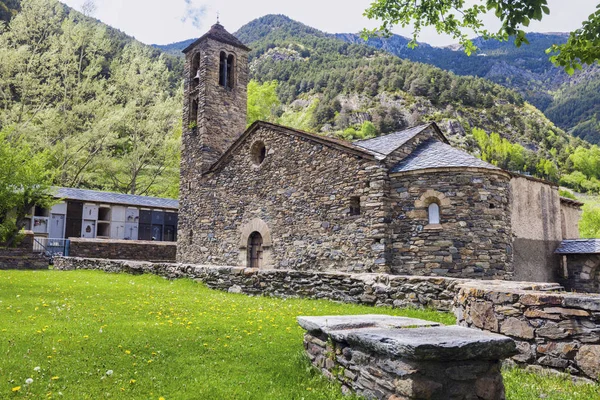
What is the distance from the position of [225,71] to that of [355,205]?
11295 millimetres

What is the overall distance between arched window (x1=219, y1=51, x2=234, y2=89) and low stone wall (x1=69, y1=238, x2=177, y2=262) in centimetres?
942

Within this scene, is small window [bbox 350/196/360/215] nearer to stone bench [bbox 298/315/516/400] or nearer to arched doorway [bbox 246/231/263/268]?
arched doorway [bbox 246/231/263/268]

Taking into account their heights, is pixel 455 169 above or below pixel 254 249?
above

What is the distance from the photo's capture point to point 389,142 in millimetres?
14008

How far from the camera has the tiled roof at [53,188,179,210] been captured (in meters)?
26.0

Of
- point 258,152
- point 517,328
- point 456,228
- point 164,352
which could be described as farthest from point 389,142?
point 164,352

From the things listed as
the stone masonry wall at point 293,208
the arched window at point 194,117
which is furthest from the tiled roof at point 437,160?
the arched window at point 194,117

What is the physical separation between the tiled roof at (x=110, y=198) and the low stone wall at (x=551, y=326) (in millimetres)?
25510

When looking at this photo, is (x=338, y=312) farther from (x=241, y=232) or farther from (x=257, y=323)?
(x=241, y=232)

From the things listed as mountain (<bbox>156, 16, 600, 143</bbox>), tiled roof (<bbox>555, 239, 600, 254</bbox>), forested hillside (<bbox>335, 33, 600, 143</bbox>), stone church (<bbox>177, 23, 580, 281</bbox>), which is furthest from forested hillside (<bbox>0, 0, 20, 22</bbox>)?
forested hillside (<bbox>335, 33, 600, 143</bbox>)

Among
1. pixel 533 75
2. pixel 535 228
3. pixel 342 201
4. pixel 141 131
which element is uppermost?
pixel 533 75

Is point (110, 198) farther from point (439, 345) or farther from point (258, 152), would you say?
point (439, 345)

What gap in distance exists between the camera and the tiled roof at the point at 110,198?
85.3 feet

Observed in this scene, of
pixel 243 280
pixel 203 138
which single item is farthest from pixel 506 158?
pixel 243 280
